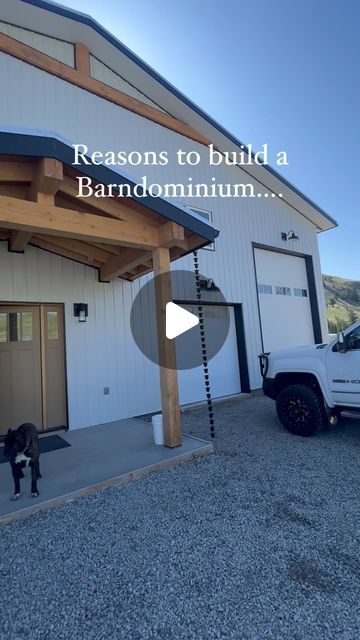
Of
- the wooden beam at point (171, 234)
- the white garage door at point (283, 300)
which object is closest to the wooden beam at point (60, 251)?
the wooden beam at point (171, 234)

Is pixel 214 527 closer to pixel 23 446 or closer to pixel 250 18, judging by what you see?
pixel 23 446

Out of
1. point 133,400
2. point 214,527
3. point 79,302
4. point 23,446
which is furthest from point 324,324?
point 23,446

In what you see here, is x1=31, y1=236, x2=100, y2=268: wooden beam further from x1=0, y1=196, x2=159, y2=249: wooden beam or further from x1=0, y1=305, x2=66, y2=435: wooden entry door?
x1=0, y1=196, x2=159, y2=249: wooden beam

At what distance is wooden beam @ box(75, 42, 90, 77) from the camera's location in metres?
5.79

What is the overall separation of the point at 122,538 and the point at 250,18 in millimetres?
10165

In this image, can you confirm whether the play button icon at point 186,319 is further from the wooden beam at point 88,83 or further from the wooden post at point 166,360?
the wooden beam at point 88,83

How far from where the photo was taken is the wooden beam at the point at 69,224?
282 centimetres

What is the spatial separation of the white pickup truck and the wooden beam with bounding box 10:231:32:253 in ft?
13.8

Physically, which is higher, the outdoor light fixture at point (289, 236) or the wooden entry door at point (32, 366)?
the outdoor light fixture at point (289, 236)

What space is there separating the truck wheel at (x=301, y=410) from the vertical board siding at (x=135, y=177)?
8.44 feet

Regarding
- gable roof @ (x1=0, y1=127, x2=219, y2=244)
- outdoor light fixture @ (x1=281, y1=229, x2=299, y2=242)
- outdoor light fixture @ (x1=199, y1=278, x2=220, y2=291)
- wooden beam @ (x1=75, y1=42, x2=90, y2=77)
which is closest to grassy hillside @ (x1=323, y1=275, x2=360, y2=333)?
outdoor light fixture @ (x1=281, y1=229, x2=299, y2=242)

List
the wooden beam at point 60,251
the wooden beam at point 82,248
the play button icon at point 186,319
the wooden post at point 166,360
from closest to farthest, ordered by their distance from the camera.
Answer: the wooden post at point 166,360, the wooden beam at point 82,248, the wooden beam at point 60,251, the play button icon at point 186,319

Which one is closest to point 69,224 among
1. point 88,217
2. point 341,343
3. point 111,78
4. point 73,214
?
point 73,214

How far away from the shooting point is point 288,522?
8.00ft
